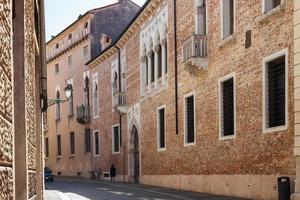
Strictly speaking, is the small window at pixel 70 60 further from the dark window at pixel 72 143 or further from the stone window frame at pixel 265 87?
the stone window frame at pixel 265 87

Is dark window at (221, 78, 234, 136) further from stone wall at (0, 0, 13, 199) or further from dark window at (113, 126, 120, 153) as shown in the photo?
dark window at (113, 126, 120, 153)

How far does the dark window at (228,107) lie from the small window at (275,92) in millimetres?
2812

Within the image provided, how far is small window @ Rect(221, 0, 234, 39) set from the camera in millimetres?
19734

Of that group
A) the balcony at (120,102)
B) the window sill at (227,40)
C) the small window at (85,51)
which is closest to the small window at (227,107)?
the window sill at (227,40)

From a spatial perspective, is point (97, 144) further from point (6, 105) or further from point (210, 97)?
point (6, 105)

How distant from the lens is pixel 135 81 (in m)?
32.9

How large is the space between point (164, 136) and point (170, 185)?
259cm

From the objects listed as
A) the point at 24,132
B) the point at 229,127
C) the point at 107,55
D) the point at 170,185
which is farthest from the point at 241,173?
the point at 107,55

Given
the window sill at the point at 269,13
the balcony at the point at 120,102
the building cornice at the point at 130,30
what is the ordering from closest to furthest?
1. the window sill at the point at 269,13
2. the building cornice at the point at 130,30
3. the balcony at the point at 120,102

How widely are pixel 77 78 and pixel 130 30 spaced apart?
13.9 m

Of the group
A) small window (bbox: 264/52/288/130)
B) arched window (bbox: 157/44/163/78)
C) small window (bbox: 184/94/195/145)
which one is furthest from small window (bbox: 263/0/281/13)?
arched window (bbox: 157/44/163/78)

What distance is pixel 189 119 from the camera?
23.6 meters

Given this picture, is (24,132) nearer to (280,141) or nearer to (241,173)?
(280,141)

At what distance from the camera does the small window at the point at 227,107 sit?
1919 centimetres
